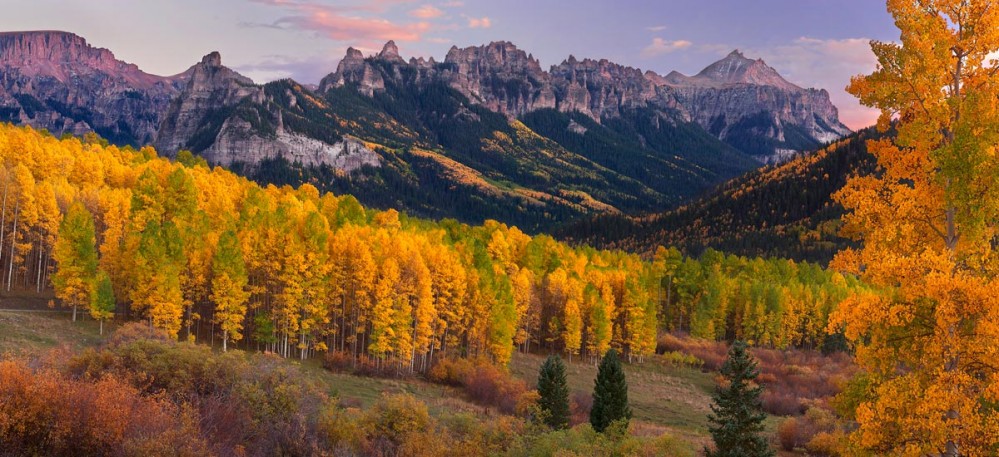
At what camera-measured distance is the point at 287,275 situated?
58875mm

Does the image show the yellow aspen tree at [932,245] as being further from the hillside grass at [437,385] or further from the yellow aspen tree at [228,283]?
the yellow aspen tree at [228,283]

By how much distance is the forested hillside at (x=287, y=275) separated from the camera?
56.1 meters

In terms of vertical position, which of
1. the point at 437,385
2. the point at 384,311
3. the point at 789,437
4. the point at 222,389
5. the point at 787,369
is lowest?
the point at 787,369

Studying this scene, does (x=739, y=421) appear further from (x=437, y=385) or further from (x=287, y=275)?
(x=287, y=275)

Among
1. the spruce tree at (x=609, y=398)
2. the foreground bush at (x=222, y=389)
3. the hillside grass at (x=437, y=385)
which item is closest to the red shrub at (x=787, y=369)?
the hillside grass at (x=437, y=385)

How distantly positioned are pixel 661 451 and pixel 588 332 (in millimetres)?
54045

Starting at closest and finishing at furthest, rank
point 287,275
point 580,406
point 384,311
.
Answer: point 580,406
point 287,275
point 384,311

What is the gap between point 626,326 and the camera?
88250 millimetres

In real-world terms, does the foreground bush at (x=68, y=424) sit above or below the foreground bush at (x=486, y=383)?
above

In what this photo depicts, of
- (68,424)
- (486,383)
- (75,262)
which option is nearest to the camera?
(68,424)

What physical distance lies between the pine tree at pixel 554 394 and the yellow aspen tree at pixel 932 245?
30489 millimetres

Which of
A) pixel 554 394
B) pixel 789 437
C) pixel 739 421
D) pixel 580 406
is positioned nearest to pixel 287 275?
pixel 554 394

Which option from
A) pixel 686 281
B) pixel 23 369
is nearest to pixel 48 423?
pixel 23 369

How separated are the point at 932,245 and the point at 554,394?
105 feet
